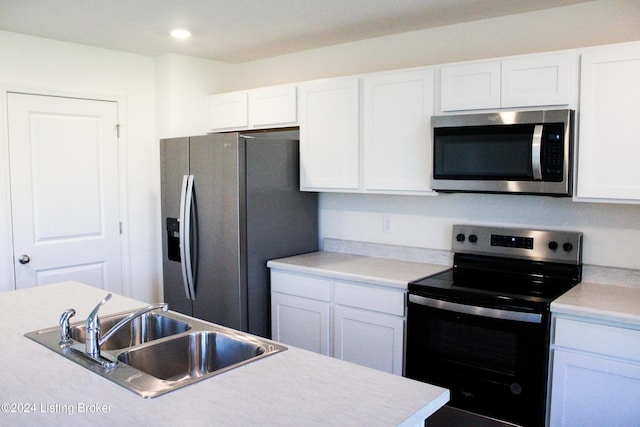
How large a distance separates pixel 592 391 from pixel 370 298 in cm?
115

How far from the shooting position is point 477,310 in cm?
256

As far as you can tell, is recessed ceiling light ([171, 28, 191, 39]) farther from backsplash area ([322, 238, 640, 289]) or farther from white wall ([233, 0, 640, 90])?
backsplash area ([322, 238, 640, 289])

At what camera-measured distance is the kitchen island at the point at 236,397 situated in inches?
50.7

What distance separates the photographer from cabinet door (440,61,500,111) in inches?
107

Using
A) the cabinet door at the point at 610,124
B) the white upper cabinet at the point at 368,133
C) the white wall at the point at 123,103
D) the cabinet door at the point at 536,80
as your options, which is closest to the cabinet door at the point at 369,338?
the white upper cabinet at the point at 368,133

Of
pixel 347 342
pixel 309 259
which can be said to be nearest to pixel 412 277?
pixel 347 342

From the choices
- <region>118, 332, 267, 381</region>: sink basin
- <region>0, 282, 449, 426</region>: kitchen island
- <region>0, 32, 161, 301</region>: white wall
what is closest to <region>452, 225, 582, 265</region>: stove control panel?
<region>0, 282, 449, 426</region>: kitchen island

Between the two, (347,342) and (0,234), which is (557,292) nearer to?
(347,342)

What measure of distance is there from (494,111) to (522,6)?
0.60 metres

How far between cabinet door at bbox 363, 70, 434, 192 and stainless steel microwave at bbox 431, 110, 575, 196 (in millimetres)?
108

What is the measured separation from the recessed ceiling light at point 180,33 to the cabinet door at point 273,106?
576mm

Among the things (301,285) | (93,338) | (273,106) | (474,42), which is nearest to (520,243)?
(474,42)

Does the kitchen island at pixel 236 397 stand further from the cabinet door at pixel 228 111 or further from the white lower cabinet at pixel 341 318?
the cabinet door at pixel 228 111

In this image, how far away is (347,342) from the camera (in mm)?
3102
